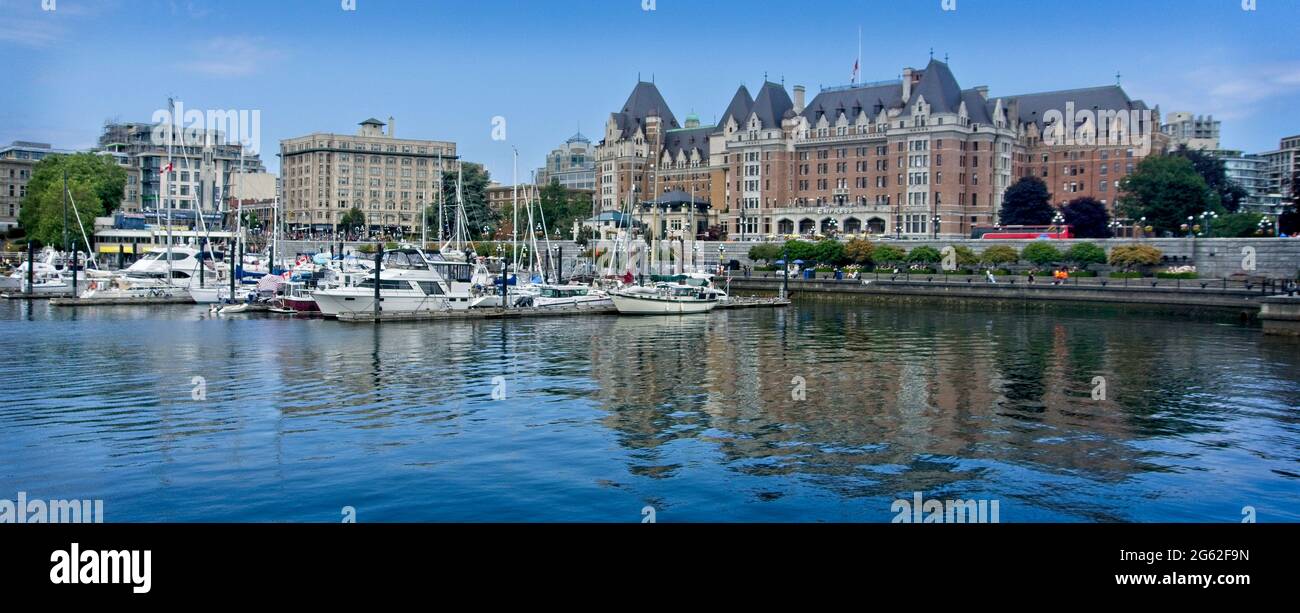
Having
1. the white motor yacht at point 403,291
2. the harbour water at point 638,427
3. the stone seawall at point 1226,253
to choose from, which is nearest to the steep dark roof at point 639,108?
the stone seawall at point 1226,253

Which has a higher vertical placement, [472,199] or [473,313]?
[472,199]

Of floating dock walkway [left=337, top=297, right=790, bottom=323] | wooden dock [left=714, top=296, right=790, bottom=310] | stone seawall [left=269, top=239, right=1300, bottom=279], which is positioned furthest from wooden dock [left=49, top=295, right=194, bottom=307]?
wooden dock [left=714, top=296, right=790, bottom=310]

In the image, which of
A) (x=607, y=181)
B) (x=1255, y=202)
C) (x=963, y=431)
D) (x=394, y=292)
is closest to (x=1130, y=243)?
(x=394, y=292)

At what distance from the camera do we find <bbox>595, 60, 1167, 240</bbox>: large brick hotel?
113812mm

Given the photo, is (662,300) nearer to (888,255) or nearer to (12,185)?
(888,255)

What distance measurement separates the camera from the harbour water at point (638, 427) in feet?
54.6

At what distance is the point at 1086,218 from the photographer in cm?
10819

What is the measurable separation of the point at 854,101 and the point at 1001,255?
141ft

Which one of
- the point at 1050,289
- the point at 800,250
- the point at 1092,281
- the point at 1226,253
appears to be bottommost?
the point at 1050,289

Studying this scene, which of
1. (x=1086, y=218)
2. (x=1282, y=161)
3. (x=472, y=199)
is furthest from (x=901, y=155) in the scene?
(x=1282, y=161)

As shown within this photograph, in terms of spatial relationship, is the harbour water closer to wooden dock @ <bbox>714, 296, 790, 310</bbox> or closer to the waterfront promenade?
the waterfront promenade

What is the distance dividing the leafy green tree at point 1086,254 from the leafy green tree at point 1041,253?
124 centimetres
